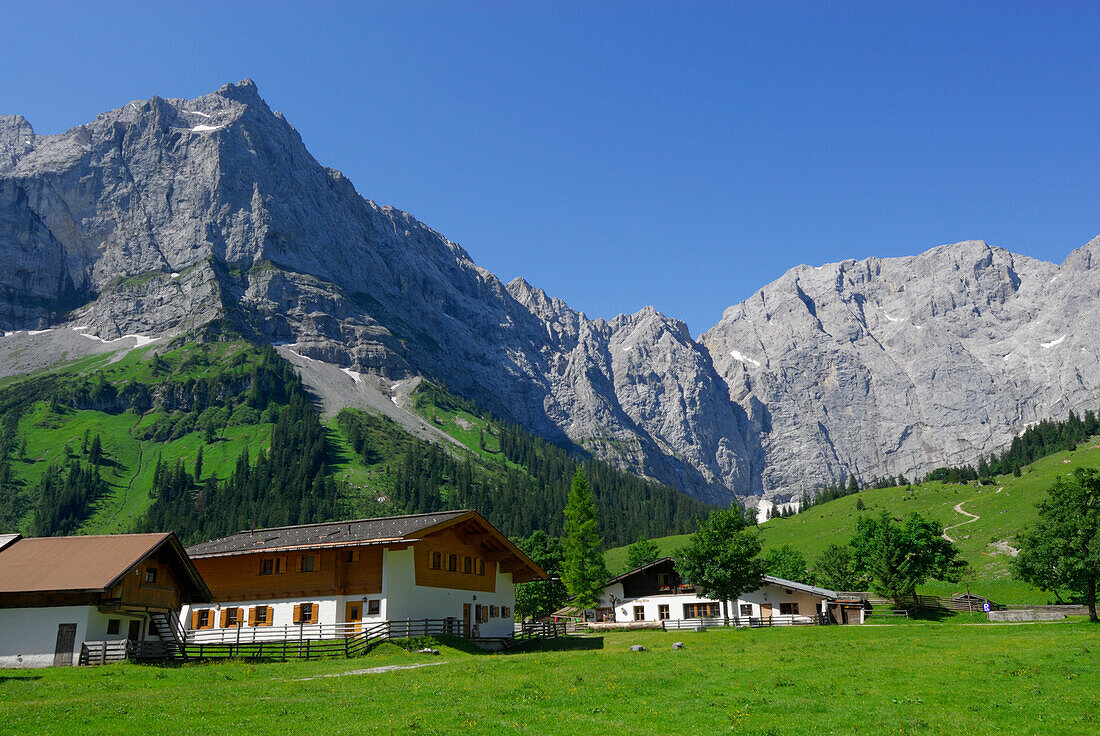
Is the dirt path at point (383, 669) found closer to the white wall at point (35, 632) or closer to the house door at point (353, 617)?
the house door at point (353, 617)

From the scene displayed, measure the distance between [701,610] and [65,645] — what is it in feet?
197

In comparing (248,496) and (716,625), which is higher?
(248,496)

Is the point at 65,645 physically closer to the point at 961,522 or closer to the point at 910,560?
the point at 910,560

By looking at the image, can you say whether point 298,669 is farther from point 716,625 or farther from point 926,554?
point 926,554

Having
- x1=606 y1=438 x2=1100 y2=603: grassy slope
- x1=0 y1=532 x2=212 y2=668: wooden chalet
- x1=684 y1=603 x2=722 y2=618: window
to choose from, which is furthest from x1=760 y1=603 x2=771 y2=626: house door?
x1=0 y1=532 x2=212 y2=668: wooden chalet

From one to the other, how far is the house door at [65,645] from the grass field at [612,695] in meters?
2.26

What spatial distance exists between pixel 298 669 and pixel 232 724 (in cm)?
1840

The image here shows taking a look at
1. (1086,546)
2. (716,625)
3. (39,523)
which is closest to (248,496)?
(39,523)

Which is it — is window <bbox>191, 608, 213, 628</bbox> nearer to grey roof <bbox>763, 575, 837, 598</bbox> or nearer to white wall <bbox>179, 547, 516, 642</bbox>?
white wall <bbox>179, 547, 516, 642</bbox>

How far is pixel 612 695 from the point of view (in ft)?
84.7

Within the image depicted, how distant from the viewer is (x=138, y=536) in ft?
148

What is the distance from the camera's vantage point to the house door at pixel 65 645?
1529 inches

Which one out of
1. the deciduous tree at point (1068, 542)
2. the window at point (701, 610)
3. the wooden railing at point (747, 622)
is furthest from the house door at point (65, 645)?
the deciduous tree at point (1068, 542)

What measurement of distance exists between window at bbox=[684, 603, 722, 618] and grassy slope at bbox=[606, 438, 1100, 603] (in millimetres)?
29376
